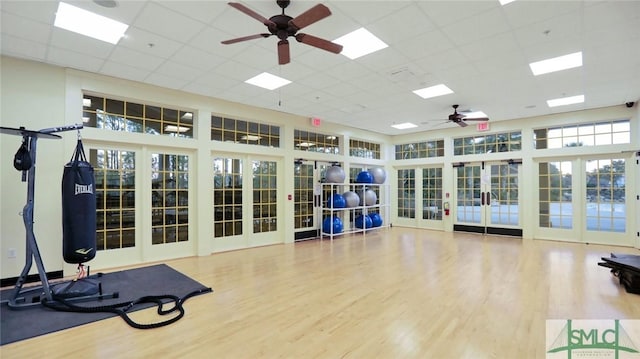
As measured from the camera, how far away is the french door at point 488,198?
8438 mm

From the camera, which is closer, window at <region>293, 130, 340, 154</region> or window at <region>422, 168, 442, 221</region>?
window at <region>293, 130, 340, 154</region>

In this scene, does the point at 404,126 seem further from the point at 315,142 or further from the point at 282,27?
the point at 282,27

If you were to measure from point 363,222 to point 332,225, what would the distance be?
1281mm

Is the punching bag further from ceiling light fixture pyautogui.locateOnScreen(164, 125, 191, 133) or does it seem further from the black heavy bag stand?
ceiling light fixture pyautogui.locateOnScreen(164, 125, 191, 133)

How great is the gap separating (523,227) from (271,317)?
778cm

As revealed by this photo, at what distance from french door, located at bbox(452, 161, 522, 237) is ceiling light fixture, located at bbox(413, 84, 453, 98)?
3.96 metres

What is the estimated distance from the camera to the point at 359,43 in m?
3.98

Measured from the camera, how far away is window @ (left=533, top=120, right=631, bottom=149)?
703 centimetres

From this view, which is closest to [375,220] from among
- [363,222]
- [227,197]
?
[363,222]

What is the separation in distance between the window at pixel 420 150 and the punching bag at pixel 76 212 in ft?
29.9

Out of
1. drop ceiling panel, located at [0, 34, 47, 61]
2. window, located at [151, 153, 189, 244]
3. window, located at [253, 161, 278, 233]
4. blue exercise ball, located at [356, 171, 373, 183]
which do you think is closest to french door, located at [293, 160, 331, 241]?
window, located at [253, 161, 278, 233]

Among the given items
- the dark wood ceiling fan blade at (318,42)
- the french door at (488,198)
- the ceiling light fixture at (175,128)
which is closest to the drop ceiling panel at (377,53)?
the dark wood ceiling fan blade at (318,42)

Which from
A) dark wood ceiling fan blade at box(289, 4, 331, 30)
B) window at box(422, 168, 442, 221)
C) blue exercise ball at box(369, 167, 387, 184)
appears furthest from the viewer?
window at box(422, 168, 442, 221)

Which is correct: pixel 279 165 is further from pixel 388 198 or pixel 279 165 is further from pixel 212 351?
pixel 212 351
